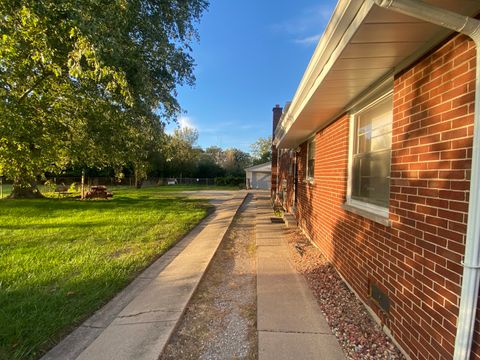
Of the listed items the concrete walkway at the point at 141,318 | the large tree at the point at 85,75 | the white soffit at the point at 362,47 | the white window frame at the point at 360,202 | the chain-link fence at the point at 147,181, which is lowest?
the chain-link fence at the point at 147,181

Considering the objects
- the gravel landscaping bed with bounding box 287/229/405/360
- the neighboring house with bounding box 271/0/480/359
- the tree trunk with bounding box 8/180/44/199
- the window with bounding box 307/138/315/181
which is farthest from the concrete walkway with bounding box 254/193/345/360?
the tree trunk with bounding box 8/180/44/199

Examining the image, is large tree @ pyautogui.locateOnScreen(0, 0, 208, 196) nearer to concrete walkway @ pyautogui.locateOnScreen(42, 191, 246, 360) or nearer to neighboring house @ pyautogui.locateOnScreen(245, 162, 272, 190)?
concrete walkway @ pyautogui.locateOnScreen(42, 191, 246, 360)

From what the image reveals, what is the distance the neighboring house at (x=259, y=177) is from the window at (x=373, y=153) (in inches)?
1211

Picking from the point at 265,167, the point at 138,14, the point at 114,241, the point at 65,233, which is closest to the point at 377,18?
the point at 114,241

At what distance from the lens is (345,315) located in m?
3.09

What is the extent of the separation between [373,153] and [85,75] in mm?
5452

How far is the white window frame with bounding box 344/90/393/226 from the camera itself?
2.96 meters

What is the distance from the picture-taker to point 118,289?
3730 mm

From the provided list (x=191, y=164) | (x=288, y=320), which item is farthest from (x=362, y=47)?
(x=191, y=164)

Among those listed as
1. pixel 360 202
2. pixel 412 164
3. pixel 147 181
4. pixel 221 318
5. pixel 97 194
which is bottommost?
pixel 147 181

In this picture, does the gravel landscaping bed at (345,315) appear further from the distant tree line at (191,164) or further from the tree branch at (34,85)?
the distant tree line at (191,164)

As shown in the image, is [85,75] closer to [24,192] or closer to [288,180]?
[288,180]

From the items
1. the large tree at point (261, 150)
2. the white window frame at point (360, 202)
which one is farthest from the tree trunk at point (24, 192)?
the large tree at point (261, 150)

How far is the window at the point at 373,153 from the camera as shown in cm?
311
